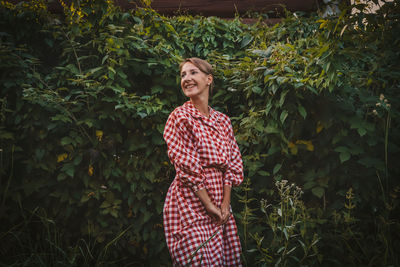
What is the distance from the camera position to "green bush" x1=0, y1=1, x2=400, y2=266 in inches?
82.5

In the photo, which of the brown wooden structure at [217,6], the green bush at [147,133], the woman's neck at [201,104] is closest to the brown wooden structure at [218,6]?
the brown wooden structure at [217,6]

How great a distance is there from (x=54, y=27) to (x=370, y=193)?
2960 mm

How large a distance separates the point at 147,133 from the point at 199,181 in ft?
2.96

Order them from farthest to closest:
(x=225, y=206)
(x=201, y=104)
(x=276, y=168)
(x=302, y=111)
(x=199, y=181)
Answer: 1. (x=276, y=168)
2. (x=302, y=111)
3. (x=201, y=104)
4. (x=225, y=206)
5. (x=199, y=181)

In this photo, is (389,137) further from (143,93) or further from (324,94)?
(143,93)

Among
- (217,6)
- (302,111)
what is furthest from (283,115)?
(217,6)

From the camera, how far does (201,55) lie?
11.4 feet

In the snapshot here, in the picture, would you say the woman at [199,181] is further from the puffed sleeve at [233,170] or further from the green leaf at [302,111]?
the green leaf at [302,111]

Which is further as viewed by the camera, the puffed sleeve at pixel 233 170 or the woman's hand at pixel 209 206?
the puffed sleeve at pixel 233 170

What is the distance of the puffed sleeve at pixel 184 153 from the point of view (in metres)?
1.77

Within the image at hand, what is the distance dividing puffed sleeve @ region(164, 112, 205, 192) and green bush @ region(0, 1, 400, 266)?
0.47 metres

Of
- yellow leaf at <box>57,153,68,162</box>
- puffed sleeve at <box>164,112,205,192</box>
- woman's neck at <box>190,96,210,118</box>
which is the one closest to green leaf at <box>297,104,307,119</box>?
woman's neck at <box>190,96,210,118</box>

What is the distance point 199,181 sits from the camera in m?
1.78

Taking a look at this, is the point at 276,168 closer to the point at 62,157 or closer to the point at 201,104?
the point at 201,104
